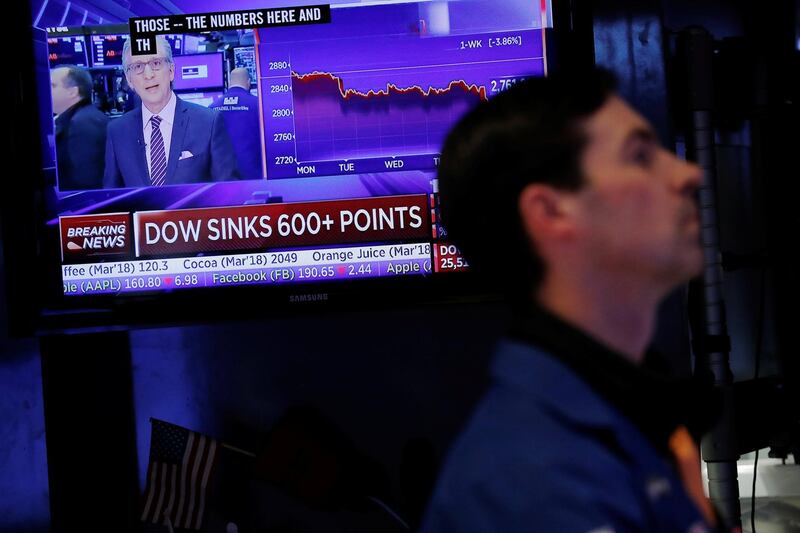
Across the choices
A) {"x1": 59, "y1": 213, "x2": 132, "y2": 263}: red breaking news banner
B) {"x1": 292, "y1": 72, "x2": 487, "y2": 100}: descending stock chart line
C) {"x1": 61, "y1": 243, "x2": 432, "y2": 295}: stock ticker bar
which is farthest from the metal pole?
{"x1": 59, "y1": 213, "x2": 132, "y2": 263}: red breaking news banner

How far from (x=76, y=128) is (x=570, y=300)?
1.81 metres

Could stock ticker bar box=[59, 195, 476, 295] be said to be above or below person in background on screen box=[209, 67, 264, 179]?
below

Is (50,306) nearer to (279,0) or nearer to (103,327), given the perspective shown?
(103,327)

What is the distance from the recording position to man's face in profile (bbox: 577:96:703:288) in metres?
0.95

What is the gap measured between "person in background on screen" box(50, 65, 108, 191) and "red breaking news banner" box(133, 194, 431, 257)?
0.98 ft

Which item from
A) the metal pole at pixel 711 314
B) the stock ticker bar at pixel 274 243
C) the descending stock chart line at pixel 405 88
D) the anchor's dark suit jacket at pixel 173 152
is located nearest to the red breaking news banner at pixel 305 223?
the stock ticker bar at pixel 274 243

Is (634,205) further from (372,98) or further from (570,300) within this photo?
(372,98)

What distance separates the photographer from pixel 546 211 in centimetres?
97

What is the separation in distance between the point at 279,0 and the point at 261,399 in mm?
1138

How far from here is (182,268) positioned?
2.40 meters

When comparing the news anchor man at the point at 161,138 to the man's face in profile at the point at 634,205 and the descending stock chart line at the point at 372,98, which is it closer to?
the descending stock chart line at the point at 372,98

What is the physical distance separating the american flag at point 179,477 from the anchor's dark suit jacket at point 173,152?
69 centimetres

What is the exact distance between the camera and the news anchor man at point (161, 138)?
239cm

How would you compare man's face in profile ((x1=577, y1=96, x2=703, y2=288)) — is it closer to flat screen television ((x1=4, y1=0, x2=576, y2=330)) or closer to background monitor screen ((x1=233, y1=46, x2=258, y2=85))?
flat screen television ((x1=4, y1=0, x2=576, y2=330))
